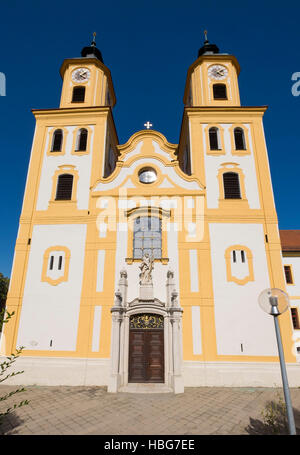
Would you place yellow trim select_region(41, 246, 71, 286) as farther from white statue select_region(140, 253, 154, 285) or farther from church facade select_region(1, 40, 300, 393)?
white statue select_region(140, 253, 154, 285)

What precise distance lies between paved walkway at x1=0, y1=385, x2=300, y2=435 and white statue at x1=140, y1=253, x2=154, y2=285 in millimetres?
4645

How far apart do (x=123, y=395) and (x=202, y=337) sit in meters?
4.14

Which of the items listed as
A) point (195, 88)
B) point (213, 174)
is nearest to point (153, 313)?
point (213, 174)

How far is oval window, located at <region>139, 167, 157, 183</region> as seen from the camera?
15398mm

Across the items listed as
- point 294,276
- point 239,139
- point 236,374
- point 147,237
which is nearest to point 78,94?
point 239,139

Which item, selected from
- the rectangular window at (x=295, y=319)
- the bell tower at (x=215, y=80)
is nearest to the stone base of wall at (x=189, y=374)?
the rectangular window at (x=295, y=319)

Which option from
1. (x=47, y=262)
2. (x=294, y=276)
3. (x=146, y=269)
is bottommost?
(x=146, y=269)

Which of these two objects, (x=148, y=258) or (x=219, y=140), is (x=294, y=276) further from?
(x=148, y=258)

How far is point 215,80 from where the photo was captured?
60.5 feet

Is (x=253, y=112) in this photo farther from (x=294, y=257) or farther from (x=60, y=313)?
(x=60, y=313)

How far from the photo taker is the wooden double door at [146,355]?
11648 millimetres

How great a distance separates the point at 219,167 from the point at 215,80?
24.0 ft

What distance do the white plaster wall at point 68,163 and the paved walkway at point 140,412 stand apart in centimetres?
897

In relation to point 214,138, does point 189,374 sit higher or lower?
lower
